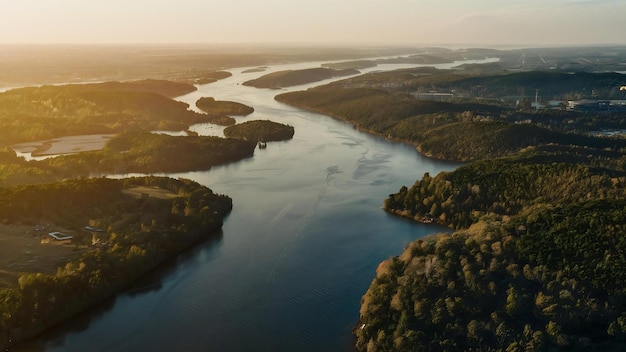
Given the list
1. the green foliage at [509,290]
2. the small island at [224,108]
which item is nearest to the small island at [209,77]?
the small island at [224,108]

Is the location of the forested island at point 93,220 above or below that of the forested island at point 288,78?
below

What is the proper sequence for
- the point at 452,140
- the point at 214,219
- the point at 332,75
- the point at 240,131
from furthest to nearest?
the point at 332,75 < the point at 240,131 < the point at 452,140 < the point at 214,219

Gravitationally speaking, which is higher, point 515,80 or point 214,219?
point 515,80

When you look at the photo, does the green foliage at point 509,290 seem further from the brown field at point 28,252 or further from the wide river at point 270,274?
the brown field at point 28,252

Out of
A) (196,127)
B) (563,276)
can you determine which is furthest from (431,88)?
(563,276)

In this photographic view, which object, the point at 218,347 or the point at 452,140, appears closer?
the point at 218,347

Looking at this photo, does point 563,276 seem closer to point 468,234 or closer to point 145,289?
point 468,234

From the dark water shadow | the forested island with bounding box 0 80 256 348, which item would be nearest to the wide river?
the dark water shadow
